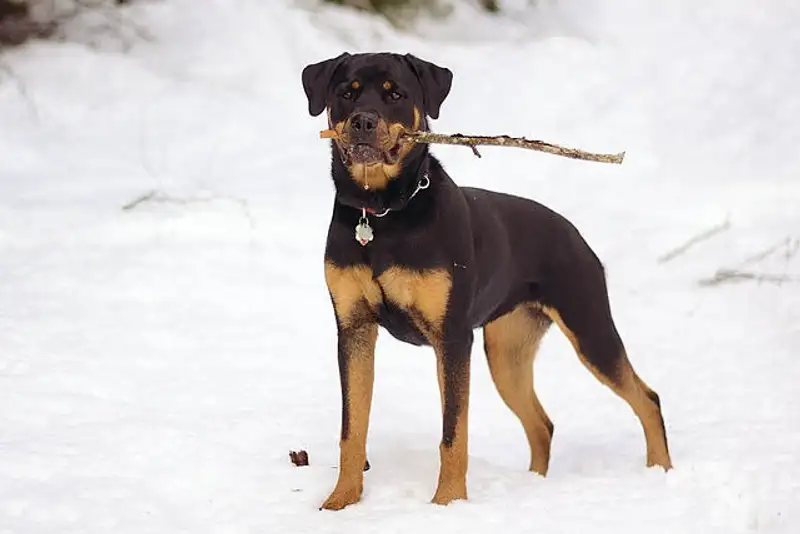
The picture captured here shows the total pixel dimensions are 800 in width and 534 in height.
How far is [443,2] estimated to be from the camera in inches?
367

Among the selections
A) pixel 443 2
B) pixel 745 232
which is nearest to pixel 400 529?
pixel 745 232

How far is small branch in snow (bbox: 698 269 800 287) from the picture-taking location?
252 inches

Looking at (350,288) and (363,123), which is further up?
(363,123)

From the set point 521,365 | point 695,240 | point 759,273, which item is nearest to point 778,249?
point 759,273

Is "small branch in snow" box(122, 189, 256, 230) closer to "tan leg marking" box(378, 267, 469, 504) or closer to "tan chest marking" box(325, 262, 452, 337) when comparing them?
"tan chest marking" box(325, 262, 452, 337)

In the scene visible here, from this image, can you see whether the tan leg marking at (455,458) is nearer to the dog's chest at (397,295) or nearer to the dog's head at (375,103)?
the dog's chest at (397,295)

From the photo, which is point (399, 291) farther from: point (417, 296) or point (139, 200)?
point (139, 200)

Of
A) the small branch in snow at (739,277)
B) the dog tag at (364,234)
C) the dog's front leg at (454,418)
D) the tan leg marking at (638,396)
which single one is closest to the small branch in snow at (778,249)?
the small branch in snow at (739,277)

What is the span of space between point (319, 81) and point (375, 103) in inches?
12.0

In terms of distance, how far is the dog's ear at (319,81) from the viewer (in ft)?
12.0

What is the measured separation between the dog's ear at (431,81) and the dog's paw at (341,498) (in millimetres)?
1305

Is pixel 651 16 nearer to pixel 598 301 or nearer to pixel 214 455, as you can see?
pixel 598 301

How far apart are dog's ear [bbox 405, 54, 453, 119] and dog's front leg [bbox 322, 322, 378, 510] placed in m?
0.76

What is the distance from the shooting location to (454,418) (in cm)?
371
